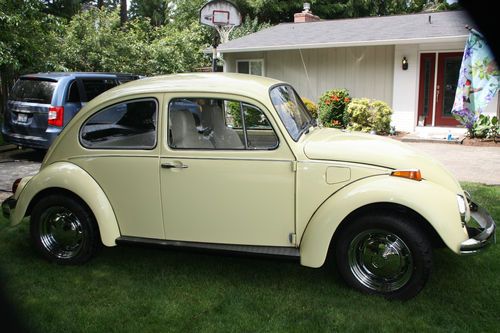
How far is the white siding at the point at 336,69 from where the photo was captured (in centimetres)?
1552

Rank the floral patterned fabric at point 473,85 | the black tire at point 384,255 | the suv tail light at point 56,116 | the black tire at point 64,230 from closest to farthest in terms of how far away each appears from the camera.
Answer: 1. the black tire at point 384,255
2. the black tire at point 64,230
3. the suv tail light at point 56,116
4. the floral patterned fabric at point 473,85

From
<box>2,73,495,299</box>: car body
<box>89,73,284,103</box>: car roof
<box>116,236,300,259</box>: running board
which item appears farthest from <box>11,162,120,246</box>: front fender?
<box>89,73,284,103</box>: car roof

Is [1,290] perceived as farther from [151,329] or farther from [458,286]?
[458,286]

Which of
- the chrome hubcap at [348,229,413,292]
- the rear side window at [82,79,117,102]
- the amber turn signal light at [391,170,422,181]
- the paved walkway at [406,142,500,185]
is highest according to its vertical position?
the rear side window at [82,79,117,102]

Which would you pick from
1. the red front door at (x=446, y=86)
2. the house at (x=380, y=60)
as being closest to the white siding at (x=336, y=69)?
the house at (x=380, y=60)

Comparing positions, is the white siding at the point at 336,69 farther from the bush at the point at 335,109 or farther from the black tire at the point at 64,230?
the black tire at the point at 64,230

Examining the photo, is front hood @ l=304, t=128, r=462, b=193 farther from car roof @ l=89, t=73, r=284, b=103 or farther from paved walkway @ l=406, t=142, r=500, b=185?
paved walkway @ l=406, t=142, r=500, b=185

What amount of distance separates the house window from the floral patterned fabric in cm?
751

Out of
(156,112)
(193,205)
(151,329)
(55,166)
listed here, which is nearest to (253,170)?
(193,205)

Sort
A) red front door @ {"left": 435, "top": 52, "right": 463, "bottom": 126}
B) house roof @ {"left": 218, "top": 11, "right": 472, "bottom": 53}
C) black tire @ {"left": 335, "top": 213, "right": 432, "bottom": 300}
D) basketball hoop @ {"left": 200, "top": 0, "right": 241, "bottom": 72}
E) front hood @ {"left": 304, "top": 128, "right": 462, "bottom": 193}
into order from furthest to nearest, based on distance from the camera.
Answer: red front door @ {"left": 435, "top": 52, "right": 463, "bottom": 126}
house roof @ {"left": 218, "top": 11, "right": 472, "bottom": 53}
basketball hoop @ {"left": 200, "top": 0, "right": 241, "bottom": 72}
front hood @ {"left": 304, "top": 128, "right": 462, "bottom": 193}
black tire @ {"left": 335, "top": 213, "right": 432, "bottom": 300}

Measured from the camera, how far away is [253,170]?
4.12 metres

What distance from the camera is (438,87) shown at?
14648mm

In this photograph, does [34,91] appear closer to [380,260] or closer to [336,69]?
[380,260]

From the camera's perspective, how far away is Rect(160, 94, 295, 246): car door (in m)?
4.09
